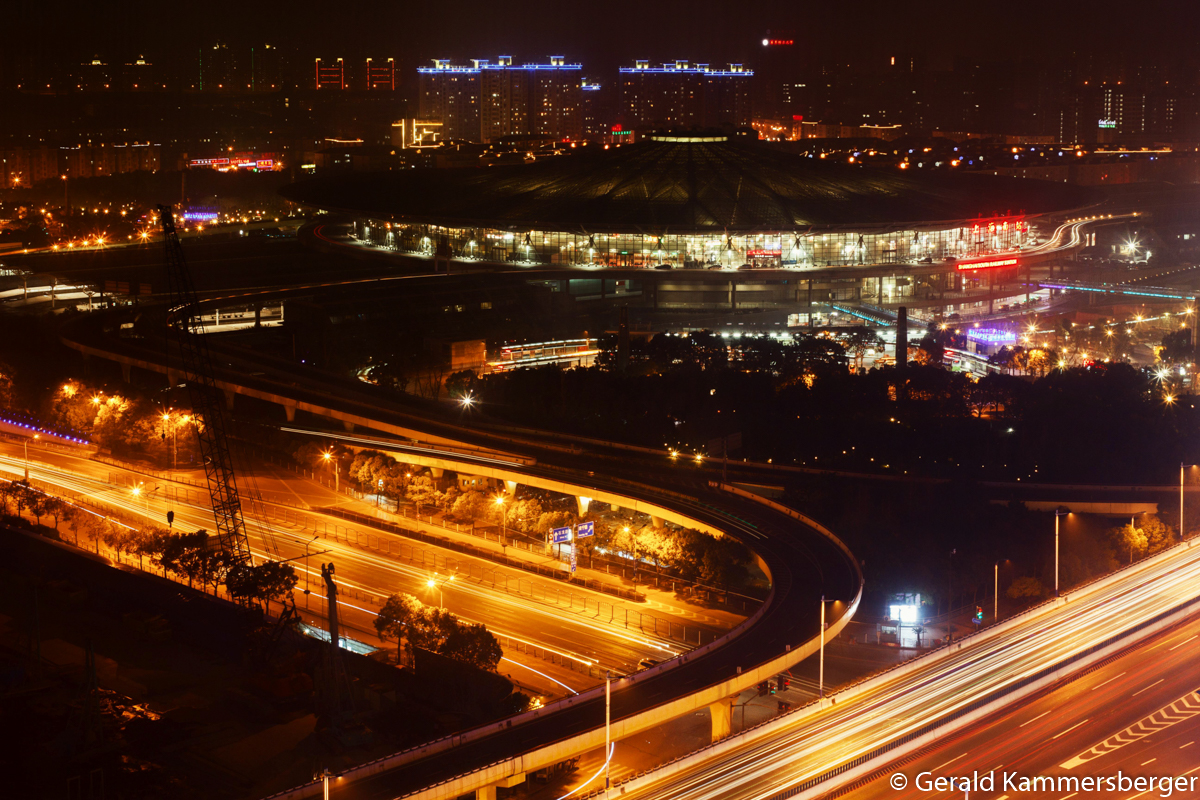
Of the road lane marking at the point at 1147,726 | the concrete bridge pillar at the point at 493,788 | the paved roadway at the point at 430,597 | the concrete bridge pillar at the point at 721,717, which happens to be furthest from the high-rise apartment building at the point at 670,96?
the concrete bridge pillar at the point at 493,788

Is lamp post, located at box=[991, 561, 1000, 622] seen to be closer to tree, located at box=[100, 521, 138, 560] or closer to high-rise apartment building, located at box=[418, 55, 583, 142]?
tree, located at box=[100, 521, 138, 560]

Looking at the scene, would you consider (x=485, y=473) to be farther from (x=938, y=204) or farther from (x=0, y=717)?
(x=938, y=204)

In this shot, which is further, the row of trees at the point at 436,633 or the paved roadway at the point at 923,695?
the row of trees at the point at 436,633

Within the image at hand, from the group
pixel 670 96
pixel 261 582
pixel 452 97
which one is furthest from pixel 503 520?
pixel 452 97

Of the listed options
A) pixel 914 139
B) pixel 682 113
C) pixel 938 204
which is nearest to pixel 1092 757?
pixel 938 204

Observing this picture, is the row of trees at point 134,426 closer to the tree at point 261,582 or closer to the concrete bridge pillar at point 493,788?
the tree at point 261,582

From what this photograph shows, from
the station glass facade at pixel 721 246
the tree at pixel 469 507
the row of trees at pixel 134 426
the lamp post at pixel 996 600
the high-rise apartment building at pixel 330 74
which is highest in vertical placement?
the high-rise apartment building at pixel 330 74

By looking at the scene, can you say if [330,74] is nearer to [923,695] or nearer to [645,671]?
[645,671]
